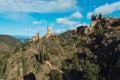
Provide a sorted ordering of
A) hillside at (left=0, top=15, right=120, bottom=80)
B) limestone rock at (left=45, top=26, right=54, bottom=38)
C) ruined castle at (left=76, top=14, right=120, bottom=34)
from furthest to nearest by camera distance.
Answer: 1. limestone rock at (left=45, top=26, right=54, bottom=38)
2. ruined castle at (left=76, top=14, right=120, bottom=34)
3. hillside at (left=0, top=15, right=120, bottom=80)

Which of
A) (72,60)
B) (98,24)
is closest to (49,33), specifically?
(98,24)

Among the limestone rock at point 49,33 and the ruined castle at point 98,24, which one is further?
the limestone rock at point 49,33

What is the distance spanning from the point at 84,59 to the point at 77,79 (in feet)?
37.9

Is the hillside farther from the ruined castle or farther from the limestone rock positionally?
the limestone rock

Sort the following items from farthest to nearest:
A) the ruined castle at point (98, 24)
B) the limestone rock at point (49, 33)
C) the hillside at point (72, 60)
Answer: the limestone rock at point (49, 33), the ruined castle at point (98, 24), the hillside at point (72, 60)

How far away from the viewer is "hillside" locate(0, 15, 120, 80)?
269 ft

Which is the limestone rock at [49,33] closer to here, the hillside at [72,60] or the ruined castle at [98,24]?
the hillside at [72,60]

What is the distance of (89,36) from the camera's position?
11025 centimetres

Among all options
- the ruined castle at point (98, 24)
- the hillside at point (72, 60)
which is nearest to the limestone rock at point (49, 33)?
the hillside at point (72, 60)

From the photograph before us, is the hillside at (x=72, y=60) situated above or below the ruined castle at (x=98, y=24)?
below

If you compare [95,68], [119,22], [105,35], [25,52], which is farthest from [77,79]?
[119,22]

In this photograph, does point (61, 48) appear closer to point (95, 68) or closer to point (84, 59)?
point (84, 59)

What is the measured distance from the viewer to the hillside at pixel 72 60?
269 feet

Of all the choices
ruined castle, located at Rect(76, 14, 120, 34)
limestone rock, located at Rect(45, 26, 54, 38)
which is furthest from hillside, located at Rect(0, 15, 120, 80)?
limestone rock, located at Rect(45, 26, 54, 38)
